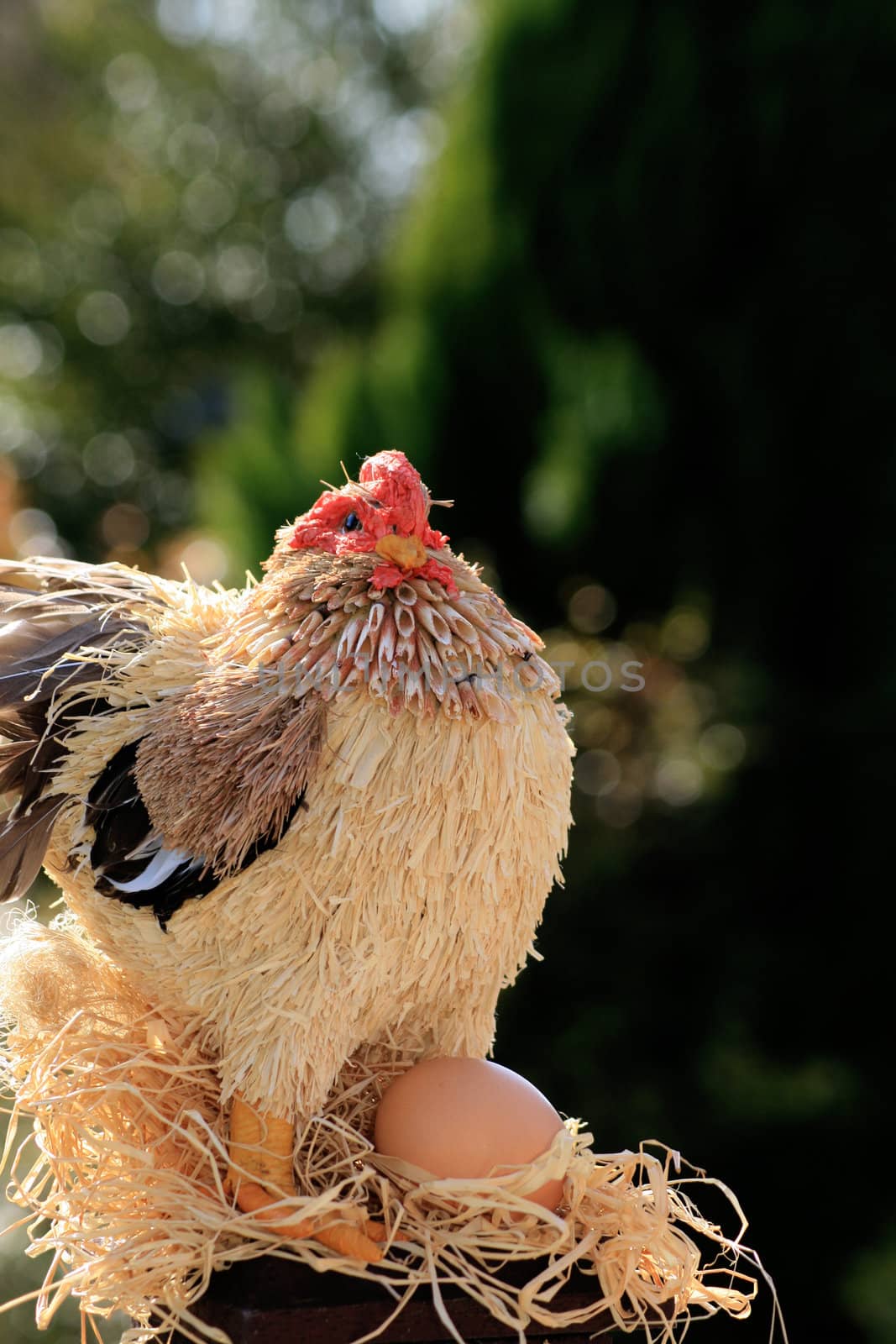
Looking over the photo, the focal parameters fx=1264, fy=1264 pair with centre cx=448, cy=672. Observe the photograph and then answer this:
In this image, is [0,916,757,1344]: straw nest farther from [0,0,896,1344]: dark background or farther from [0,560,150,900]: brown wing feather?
[0,0,896,1344]: dark background

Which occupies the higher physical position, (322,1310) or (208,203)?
(208,203)

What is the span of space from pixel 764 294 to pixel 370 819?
2292mm

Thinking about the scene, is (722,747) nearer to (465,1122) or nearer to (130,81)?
(465,1122)

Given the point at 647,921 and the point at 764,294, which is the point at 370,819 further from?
the point at 764,294

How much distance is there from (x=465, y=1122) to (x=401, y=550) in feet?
1.65

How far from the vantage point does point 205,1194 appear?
3.60 feet

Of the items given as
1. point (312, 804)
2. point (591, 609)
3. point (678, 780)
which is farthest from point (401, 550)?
point (678, 780)

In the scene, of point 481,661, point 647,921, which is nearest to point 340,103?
point 647,921

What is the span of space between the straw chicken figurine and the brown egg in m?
0.06

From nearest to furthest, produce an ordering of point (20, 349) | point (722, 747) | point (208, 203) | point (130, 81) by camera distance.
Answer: point (722, 747)
point (20, 349)
point (130, 81)
point (208, 203)

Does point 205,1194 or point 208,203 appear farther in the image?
point 208,203

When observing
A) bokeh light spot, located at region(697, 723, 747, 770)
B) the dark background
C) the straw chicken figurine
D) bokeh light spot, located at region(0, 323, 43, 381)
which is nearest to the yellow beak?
the straw chicken figurine

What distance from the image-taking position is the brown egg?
42.9 inches

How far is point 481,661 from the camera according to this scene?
1094 millimetres
